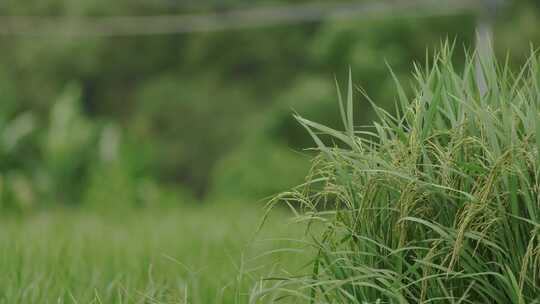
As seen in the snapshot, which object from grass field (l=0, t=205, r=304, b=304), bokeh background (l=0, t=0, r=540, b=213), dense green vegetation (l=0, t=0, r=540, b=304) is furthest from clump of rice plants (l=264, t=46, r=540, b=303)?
bokeh background (l=0, t=0, r=540, b=213)

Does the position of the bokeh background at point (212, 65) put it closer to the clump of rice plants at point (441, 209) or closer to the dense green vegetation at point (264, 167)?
the dense green vegetation at point (264, 167)

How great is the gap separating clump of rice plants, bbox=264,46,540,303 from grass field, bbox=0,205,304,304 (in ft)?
0.72

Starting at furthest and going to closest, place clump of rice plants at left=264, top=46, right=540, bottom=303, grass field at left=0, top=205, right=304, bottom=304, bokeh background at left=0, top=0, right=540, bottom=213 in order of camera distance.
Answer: bokeh background at left=0, top=0, right=540, bottom=213 → grass field at left=0, top=205, right=304, bottom=304 → clump of rice plants at left=264, top=46, right=540, bottom=303

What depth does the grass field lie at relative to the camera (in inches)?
110

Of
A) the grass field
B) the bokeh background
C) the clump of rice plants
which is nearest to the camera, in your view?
the clump of rice plants

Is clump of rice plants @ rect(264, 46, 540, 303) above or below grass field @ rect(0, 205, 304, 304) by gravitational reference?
above

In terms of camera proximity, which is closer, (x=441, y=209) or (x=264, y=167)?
(x=441, y=209)

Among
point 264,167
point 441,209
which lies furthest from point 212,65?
point 441,209

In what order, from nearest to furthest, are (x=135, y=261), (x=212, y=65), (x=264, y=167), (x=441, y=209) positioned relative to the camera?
(x=441, y=209), (x=135, y=261), (x=264, y=167), (x=212, y=65)

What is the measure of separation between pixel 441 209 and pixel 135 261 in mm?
1924

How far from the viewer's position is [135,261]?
380cm

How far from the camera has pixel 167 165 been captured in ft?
86.8

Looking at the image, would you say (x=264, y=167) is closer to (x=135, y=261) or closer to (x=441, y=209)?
(x=135, y=261)

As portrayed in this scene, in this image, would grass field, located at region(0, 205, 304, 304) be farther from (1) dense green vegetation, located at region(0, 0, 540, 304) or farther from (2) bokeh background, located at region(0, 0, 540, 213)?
(2) bokeh background, located at region(0, 0, 540, 213)
